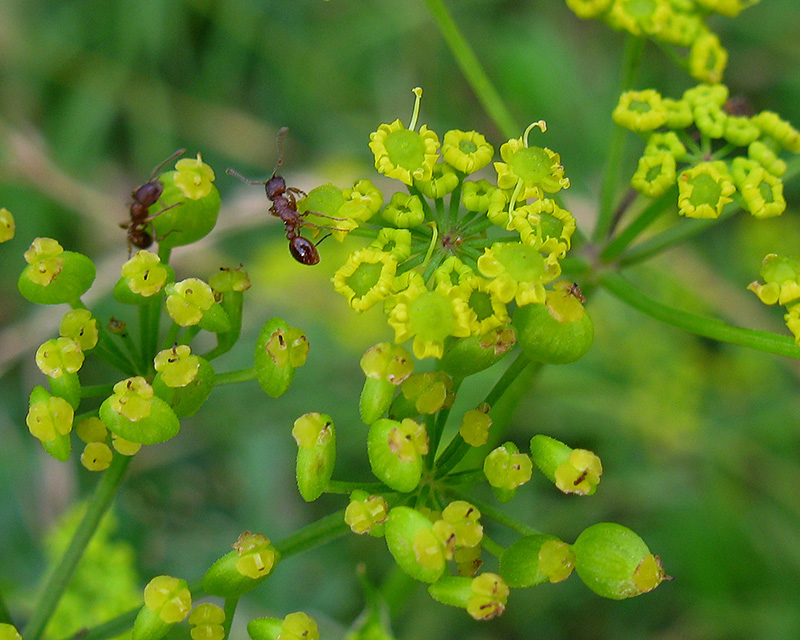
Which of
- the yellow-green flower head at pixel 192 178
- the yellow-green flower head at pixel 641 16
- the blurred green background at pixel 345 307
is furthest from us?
the blurred green background at pixel 345 307

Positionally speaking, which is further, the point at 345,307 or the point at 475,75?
the point at 345,307

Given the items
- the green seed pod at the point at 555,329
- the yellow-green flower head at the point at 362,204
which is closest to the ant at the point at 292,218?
the yellow-green flower head at the point at 362,204

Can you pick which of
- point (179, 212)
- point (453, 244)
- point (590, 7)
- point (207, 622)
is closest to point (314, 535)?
point (207, 622)

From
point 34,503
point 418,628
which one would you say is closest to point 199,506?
point 34,503

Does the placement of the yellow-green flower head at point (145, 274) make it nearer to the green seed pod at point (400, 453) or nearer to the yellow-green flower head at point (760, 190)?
the green seed pod at point (400, 453)

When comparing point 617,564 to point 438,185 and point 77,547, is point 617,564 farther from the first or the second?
point 77,547
